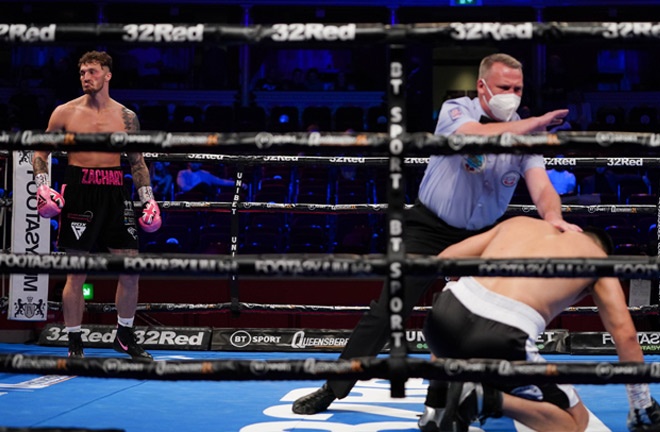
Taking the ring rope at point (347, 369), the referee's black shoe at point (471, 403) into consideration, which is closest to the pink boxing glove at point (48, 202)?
the ring rope at point (347, 369)

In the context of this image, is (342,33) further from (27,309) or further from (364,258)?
(27,309)

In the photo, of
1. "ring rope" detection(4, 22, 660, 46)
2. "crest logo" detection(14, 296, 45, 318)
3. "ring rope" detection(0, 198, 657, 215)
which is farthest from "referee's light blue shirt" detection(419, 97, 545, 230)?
"crest logo" detection(14, 296, 45, 318)

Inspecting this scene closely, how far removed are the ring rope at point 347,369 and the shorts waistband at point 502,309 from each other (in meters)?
0.41

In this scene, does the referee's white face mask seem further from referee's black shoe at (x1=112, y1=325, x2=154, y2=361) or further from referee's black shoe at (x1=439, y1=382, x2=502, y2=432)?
referee's black shoe at (x1=112, y1=325, x2=154, y2=361)

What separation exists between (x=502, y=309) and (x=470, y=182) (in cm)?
61

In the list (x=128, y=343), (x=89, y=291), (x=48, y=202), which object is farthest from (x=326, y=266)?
(x=89, y=291)

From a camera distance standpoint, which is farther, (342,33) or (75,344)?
(75,344)

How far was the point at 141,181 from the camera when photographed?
405cm

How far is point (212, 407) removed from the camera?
288 cm

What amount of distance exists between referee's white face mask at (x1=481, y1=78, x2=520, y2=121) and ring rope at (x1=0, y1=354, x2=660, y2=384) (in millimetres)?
1024

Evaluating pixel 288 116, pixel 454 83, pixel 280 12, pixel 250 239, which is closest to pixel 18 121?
pixel 288 116

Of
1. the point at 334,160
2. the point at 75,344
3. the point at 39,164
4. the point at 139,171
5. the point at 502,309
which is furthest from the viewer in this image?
the point at 334,160

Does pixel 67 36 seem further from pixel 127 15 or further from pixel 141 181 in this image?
pixel 127 15

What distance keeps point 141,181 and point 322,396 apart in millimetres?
1753
